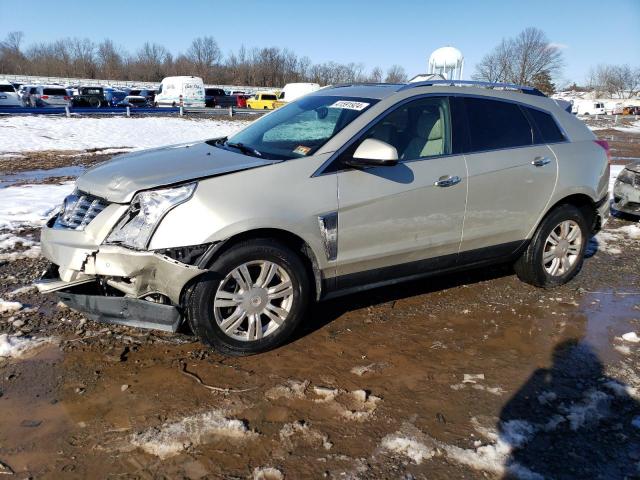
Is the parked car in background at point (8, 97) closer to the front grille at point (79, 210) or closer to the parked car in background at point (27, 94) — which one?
the parked car in background at point (27, 94)

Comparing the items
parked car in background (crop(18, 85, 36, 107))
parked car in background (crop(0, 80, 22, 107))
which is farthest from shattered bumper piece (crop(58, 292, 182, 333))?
parked car in background (crop(18, 85, 36, 107))

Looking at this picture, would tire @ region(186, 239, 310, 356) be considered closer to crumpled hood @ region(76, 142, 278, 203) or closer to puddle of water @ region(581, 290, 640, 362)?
crumpled hood @ region(76, 142, 278, 203)

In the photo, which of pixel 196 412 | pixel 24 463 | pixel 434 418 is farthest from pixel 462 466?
pixel 24 463

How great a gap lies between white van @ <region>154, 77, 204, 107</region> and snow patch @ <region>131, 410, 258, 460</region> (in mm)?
40755

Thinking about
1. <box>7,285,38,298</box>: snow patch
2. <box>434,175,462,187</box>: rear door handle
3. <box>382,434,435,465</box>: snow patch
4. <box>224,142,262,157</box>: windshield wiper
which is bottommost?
<box>382,434,435,465</box>: snow patch

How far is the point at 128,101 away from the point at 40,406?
4061 centimetres

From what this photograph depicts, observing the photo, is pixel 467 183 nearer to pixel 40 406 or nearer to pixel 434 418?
pixel 434 418

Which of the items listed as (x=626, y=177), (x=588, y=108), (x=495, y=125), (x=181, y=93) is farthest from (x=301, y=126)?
(x=588, y=108)

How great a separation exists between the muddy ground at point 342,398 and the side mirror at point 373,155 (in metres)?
1.29

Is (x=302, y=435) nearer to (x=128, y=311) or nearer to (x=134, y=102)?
(x=128, y=311)

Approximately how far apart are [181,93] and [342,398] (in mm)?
41111

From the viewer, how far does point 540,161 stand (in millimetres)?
4414

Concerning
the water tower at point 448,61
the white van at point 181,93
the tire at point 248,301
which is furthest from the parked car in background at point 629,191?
the white van at point 181,93

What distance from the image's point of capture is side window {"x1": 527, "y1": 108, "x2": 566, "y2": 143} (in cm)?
457
